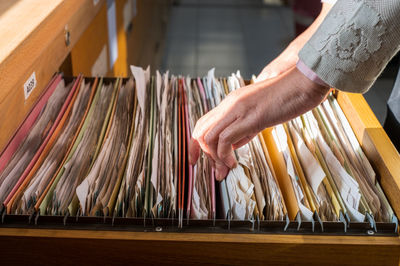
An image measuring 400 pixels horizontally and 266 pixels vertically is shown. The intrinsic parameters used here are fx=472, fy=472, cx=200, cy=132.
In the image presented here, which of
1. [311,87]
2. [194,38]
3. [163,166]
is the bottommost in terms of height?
[163,166]

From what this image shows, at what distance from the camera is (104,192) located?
88cm

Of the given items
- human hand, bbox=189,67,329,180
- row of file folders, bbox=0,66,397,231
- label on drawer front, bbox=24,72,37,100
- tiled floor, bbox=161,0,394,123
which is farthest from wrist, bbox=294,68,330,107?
tiled floor, bbox=161,0,394,123

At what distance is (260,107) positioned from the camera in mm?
845

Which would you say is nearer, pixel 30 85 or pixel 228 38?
pixel 30 85

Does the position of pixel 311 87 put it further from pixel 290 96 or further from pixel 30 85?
pixel 30 85

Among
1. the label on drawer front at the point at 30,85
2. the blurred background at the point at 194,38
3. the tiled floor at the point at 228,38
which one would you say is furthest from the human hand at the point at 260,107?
the tiled floor at the point at 228,38

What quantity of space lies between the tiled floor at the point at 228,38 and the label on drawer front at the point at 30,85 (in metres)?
2.62

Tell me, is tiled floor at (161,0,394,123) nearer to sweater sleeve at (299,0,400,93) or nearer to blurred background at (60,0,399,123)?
blurred background at (60,0,399,123)

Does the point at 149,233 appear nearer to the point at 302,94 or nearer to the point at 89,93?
the point at 302,94

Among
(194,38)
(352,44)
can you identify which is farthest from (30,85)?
(194,38)

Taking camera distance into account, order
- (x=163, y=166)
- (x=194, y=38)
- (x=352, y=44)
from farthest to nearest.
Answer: (x=194, y=38), (x=163, y=166), (x=352, y=44)

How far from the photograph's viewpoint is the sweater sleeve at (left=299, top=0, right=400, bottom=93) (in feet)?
2.58

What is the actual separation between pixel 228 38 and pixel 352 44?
153 inches

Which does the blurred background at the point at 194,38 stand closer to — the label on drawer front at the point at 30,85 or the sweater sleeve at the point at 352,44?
the label on drawer front at the point at 30,85
